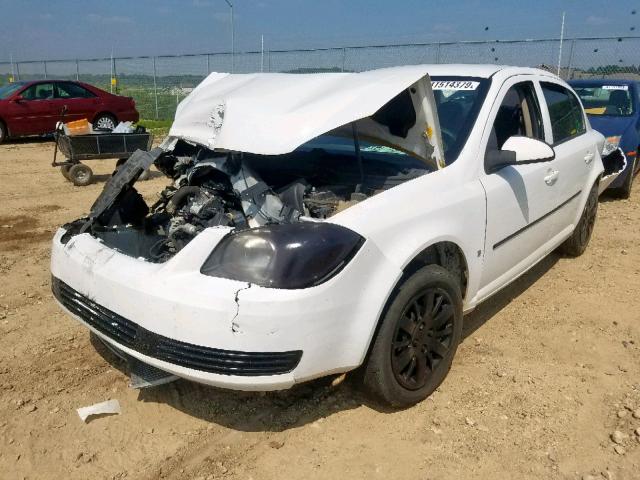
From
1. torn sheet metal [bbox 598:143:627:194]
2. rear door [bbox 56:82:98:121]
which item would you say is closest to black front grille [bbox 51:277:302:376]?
torn sheet metal [bbox 598:143:627:194]

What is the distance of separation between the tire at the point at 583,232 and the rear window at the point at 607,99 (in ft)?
11.4

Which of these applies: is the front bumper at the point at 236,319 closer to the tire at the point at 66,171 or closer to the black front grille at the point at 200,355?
A: the black front grille at the point at 200,355

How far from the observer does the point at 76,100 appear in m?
13.8

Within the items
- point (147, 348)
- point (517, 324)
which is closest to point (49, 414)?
point (147, 348)

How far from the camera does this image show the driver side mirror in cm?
325

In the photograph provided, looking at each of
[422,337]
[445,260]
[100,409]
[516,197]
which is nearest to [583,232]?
[516,197]

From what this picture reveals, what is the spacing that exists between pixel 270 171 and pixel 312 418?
145 cm

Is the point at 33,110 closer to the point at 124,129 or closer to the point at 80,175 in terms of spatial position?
the point at 80,175

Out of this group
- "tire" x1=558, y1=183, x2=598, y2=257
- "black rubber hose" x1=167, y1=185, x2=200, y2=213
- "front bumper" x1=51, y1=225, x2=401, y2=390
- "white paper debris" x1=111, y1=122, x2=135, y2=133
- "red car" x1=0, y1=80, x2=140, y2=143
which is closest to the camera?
"front bumper" x1=51, y1=225, x2=401, y2=390

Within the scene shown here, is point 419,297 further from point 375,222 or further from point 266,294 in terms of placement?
point 266,294

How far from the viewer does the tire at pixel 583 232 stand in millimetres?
5039

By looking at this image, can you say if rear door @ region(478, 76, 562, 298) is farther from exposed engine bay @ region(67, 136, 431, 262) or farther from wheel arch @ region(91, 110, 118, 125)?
wheel arch @ region(91, 110, 118, 125)

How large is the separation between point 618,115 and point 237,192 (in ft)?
22.5

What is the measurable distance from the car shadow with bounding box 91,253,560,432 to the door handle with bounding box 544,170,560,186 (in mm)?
1942
